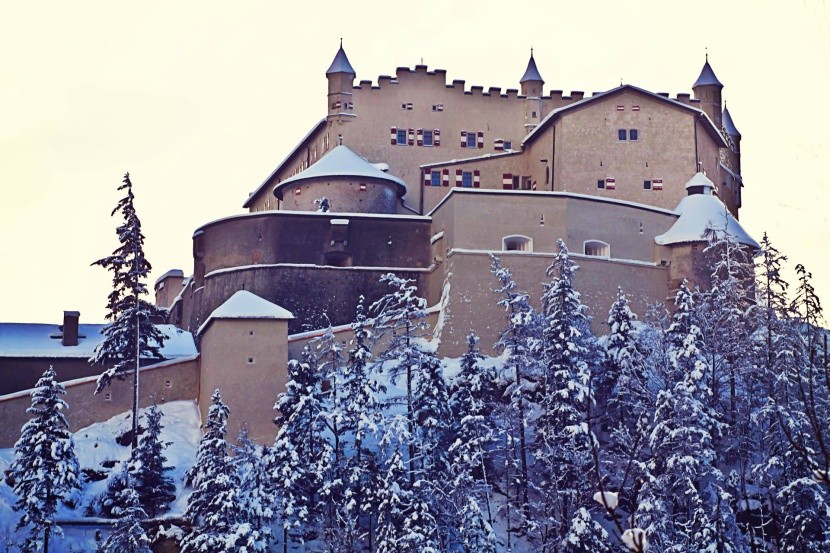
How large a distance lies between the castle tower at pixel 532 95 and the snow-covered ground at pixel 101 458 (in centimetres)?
2321

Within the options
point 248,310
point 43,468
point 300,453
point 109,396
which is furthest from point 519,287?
point 43,468

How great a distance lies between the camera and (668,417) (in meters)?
37.1

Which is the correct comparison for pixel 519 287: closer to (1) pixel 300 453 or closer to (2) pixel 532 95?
(1) pixel 300 453

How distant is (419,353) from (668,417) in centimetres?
765

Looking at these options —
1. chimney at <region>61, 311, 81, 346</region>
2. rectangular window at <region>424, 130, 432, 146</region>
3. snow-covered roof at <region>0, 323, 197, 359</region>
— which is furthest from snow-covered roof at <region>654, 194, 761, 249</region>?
chimney at <region>61, 311, 81, 346</region>

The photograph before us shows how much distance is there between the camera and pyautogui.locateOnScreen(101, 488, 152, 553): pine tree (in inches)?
1352

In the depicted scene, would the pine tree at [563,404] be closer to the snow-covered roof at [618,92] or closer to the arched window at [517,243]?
the arched window at [517,243]

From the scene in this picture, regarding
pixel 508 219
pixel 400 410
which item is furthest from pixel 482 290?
pixel 400 410

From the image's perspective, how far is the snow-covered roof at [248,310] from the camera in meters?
43.0

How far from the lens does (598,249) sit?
49.1m

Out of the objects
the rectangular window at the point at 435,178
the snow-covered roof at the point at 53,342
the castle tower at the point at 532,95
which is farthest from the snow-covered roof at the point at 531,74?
the snow-covered roof at the point at 53,342

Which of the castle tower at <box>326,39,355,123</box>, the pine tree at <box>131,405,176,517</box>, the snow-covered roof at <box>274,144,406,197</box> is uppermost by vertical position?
the castle tower at <box>326,39,355,123</box>

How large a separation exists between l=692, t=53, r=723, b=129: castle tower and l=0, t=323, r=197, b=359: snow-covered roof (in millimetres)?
25884

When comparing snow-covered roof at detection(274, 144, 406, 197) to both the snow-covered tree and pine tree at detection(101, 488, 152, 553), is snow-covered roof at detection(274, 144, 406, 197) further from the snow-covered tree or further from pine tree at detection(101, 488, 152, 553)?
pine tree at detection(101, 488, 152, 553)
